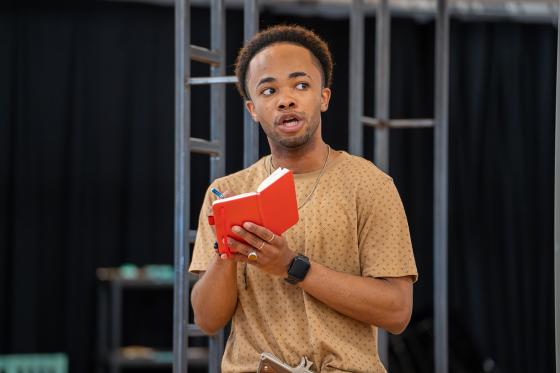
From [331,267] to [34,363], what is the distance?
463 cm

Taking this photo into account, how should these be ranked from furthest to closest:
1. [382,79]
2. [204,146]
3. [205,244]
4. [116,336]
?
[116,336]
[382,79]
[204,146]
[205,244]

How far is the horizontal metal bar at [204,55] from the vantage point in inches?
119

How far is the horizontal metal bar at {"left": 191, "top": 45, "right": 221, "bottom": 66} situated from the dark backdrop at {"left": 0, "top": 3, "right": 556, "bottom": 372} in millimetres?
3224

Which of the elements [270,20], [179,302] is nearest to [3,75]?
[270,20]

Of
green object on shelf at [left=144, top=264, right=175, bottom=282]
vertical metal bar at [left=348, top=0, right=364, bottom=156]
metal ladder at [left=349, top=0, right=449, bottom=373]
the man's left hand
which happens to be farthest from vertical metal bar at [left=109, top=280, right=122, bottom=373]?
the man's left hand

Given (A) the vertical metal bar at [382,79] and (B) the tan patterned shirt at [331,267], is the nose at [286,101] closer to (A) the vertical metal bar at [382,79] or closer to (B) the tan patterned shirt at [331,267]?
(B) the tan patterned shirt at [331,267]

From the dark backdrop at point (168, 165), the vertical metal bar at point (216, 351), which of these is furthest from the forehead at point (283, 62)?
the dark backdrop at point (168, 165)

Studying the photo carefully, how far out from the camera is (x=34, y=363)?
623cm

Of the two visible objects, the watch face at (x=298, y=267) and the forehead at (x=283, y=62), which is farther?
the forehead at (x=283, y=62)

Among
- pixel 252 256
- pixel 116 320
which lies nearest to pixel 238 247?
pixel 252 256

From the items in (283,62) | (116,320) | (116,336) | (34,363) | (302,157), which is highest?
(283,62)

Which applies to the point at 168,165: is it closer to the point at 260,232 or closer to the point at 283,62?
the point at 283,62

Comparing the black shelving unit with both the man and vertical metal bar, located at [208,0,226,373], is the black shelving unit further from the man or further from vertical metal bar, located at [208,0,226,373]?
the man

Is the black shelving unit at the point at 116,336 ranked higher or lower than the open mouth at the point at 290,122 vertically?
lower
